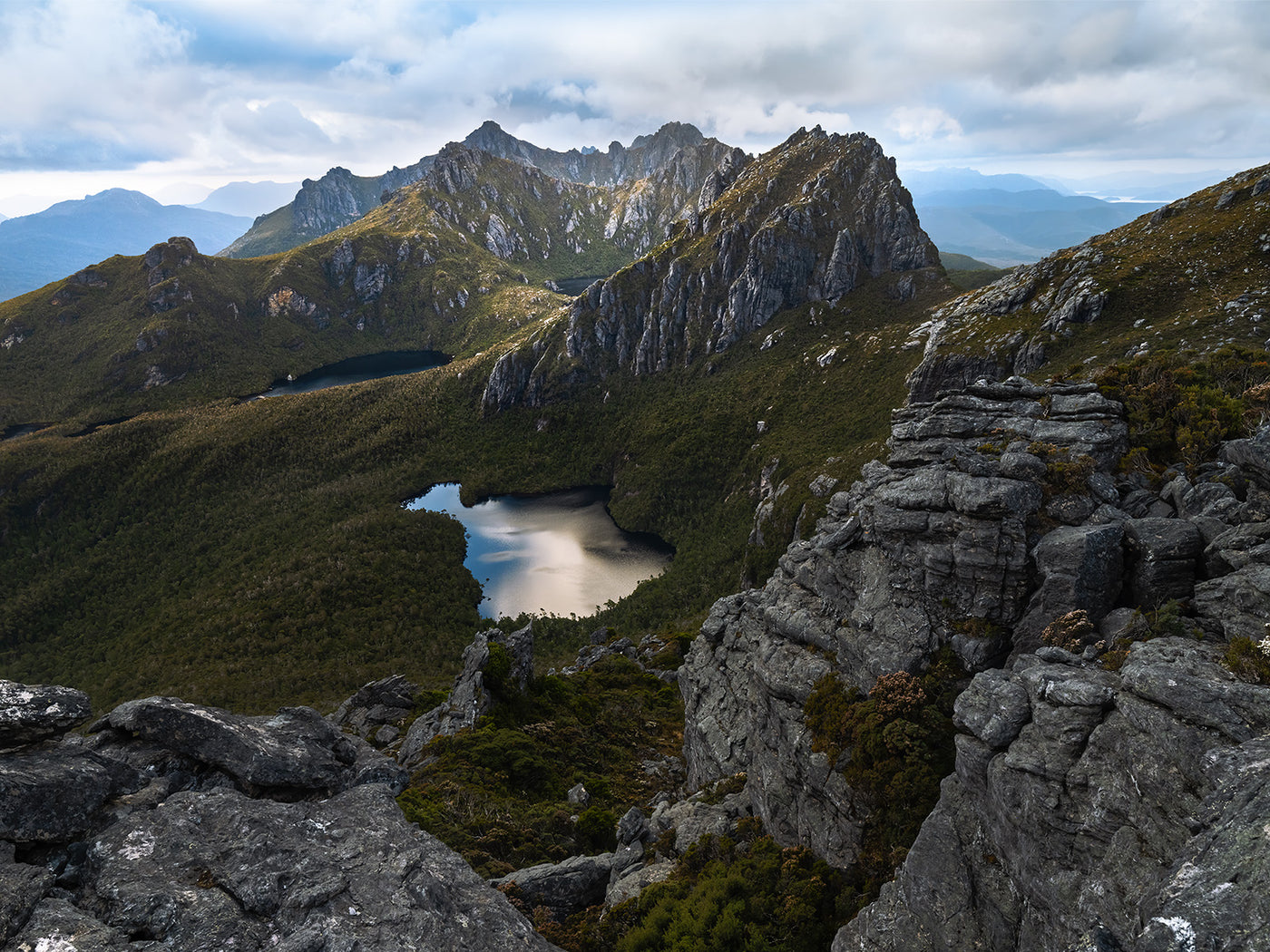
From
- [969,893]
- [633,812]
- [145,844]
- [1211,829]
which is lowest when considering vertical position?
[633,812]

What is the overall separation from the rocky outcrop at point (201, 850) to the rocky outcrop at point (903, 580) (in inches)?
531

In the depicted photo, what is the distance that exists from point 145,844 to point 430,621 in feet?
318

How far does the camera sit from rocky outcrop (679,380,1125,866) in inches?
903

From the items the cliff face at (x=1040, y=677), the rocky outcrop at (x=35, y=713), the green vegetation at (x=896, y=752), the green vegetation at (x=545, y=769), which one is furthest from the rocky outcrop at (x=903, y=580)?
the rocky outcrop at (x=35, y=713)

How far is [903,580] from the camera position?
2561 centimetres

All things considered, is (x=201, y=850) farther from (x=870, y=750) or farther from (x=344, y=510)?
(x=344, y=510)

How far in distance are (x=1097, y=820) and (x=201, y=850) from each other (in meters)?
26.0

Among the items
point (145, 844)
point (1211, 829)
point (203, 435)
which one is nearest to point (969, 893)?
point (1211, 829)

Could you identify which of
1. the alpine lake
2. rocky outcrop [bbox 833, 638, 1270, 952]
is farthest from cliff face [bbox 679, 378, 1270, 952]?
the alpine lake

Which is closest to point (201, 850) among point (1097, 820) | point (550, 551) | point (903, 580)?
point (1097, 820)

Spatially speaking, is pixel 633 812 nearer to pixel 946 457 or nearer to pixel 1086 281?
pixel 946 457

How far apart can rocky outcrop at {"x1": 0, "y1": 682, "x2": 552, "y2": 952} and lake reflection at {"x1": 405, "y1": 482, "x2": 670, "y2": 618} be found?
3770 inches

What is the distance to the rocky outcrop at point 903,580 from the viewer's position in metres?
22.9

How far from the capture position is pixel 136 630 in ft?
348
